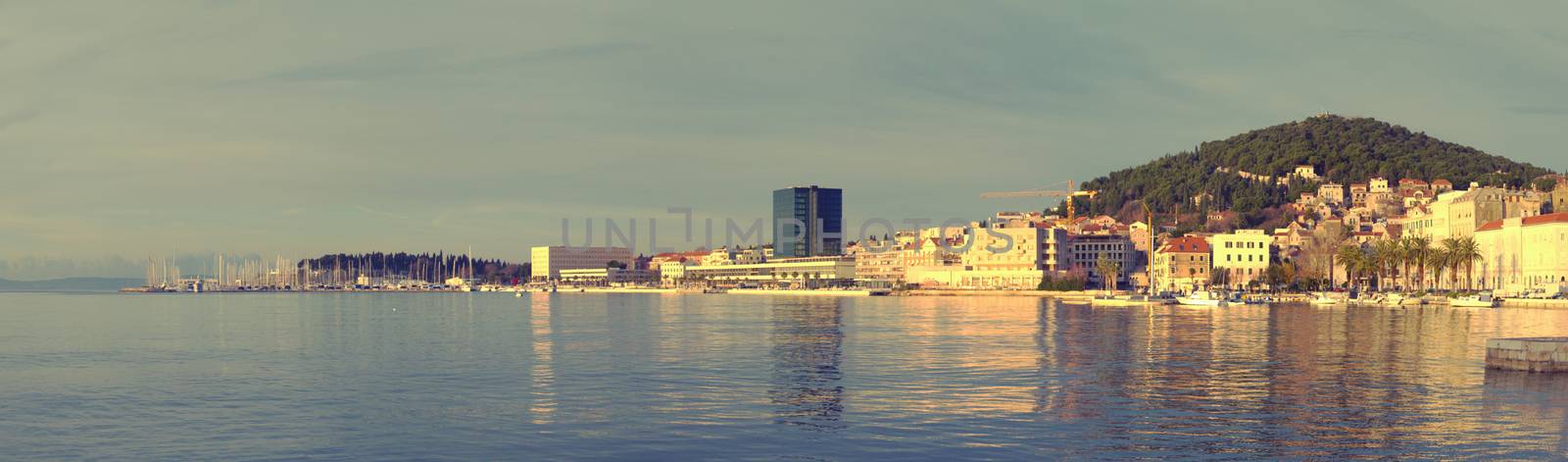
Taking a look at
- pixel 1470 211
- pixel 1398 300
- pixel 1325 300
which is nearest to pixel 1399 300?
pixel 1398 300

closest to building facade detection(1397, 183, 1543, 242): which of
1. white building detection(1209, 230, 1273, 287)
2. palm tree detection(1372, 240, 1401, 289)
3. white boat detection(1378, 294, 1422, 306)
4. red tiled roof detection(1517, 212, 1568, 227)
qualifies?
palm tree detection(1372, 240, 1401, 289)

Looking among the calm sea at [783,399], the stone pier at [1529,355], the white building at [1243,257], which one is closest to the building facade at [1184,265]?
the white building at [1243,257]

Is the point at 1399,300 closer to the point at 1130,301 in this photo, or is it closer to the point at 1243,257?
the point at 1130,301

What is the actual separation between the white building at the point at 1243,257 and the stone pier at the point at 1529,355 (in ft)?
481

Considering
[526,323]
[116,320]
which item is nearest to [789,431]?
[526,323]

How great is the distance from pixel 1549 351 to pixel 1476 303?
89.7 m

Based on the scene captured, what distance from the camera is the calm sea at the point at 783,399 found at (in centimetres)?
2828

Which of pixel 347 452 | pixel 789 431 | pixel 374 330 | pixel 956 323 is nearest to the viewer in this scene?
pixel 347 452

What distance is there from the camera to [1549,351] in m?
41.8

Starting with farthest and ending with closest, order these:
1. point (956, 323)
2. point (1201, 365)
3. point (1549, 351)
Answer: point (956, 323) → point (1201, 365) → point (1549, 351)

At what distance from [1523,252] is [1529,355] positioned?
4758 inches

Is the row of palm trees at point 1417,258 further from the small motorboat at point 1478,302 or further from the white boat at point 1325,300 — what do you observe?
the small motorboat at point 1478,302

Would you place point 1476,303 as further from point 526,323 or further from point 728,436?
point 728,436

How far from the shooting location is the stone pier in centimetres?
4172
